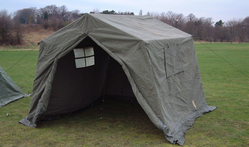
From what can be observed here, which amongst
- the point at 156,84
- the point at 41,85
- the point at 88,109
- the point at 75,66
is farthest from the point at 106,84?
the point at 156,84

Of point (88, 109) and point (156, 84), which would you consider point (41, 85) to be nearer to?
point (88, 109)

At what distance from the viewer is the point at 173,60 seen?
16.8ft

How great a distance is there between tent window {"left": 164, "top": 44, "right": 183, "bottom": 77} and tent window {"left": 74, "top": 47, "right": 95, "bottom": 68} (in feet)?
6.99

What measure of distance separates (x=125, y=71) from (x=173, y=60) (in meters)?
1.45

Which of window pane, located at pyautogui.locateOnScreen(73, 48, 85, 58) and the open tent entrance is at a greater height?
window pane, located at pyautogui.locateOnScreen(73, 48, 85, 58)

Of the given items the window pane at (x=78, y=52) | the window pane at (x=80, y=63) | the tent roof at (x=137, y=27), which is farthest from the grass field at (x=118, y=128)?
the tent roof at (x=137, y=27)

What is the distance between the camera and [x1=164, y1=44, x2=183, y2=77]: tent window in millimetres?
4808

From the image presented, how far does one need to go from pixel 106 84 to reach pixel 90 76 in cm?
105

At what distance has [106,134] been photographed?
177 inches

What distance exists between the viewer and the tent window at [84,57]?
5602mm

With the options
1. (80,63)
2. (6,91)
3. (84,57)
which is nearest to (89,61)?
(84,57)

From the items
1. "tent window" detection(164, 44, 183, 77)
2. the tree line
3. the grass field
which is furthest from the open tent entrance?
the tree line

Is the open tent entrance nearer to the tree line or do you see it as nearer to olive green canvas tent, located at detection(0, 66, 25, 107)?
olive green canvas tent, located at detection(0, 66, 25, 107)

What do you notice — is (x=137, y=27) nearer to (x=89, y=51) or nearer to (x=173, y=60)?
(x=173, y=60)
